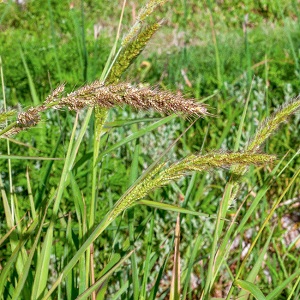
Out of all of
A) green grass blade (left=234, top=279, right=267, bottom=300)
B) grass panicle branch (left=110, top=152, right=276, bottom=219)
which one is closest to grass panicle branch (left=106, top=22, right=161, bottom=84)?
grass panicle branch (left=110, top=152, right=276, bottom=219)

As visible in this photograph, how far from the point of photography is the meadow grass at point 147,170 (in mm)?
1461

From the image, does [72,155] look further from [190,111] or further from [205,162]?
[190,111]

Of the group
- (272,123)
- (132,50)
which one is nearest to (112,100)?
(132,50)

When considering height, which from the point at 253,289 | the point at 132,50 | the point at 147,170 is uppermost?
the point at 132,50

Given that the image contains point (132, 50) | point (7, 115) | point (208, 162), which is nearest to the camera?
point (7, 115)

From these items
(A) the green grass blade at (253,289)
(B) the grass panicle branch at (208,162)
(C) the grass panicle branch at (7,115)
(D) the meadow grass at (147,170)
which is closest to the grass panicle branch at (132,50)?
(D) the meadow grass at (147,170)

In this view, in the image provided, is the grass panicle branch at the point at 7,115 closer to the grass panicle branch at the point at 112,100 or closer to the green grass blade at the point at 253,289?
the grass panicle branch at the point at 112,100

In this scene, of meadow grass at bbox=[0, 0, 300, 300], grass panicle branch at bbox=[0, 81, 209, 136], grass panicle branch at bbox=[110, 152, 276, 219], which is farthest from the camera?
meadow grass at bbox=[0, 0, 300, 300]

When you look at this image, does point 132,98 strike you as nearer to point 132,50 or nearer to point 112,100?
point 112,100

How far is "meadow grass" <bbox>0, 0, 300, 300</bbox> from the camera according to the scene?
146 centimetres

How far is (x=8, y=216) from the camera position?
1875mm

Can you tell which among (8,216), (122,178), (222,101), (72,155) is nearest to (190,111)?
(72,155)

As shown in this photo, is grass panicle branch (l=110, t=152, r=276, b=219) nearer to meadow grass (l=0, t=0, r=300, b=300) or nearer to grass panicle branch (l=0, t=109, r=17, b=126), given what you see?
meadow grass (l=0, t=0, r=300, b=300)

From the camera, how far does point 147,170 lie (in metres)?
1.53
